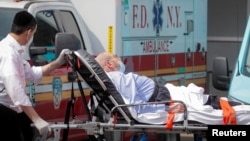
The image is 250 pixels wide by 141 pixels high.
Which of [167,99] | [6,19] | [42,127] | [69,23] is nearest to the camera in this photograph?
[42,127]

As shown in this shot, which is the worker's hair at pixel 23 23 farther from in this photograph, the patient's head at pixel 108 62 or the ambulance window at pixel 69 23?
the ambulance window at pixel 69 23

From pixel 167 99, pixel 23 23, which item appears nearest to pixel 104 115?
pixel 167 99

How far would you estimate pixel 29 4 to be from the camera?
25.1 ft

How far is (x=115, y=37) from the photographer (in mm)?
8117

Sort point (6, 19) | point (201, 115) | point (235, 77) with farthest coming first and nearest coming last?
1. point (6, 19)
2. point (235, 77)
3. point (201, 115)

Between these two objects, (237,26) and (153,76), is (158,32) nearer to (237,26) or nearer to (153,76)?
(153,76)

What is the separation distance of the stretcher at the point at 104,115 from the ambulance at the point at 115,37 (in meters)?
0.29

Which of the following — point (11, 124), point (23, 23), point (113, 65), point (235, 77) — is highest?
point (23, 23)

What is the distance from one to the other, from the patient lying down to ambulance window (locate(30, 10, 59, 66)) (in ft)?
4.37

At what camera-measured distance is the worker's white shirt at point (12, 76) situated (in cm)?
553

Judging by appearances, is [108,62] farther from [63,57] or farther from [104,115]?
[104,115]

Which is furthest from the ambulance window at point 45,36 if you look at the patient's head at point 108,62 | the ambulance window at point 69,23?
the patient's head at point 108,62

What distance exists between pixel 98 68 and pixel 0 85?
83 cm

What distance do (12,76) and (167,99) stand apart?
1.36 m
